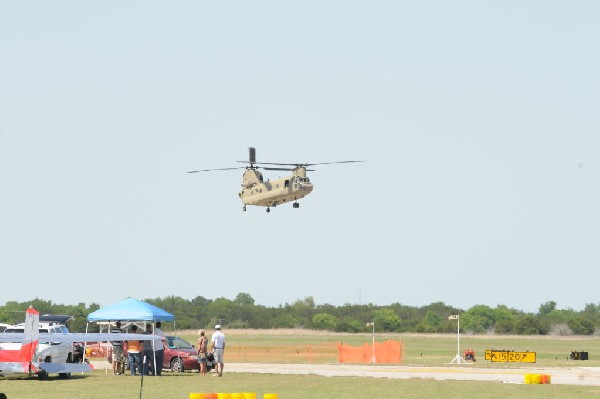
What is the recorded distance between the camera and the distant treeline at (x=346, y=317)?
449 feet

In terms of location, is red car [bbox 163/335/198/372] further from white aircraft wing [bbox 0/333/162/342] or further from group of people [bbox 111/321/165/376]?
white aircraft wing [bbox 0/333/162/342]

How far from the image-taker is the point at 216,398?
28781 mm

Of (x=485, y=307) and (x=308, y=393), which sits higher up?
(x=485, y=307)

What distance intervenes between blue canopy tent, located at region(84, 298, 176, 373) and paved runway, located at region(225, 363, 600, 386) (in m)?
3.77

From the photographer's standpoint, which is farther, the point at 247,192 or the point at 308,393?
the point at 247,192

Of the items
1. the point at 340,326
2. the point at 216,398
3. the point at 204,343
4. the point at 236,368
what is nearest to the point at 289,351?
the point at 236,368

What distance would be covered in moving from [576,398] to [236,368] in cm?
2082

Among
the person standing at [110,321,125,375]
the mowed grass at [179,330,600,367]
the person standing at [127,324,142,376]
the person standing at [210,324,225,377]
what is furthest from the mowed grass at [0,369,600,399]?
the mowed grass at [179,330,600,367]

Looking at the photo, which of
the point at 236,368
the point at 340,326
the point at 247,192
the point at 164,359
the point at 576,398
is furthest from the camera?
the point at 340,326

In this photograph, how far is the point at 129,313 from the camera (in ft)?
153

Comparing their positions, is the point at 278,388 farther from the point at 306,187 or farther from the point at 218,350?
the point at 306,187

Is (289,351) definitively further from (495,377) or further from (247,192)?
(495,377)

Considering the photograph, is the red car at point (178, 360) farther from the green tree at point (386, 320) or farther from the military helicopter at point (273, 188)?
the green tree at point (386, 320)

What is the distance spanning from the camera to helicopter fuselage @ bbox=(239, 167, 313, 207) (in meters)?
83.1
